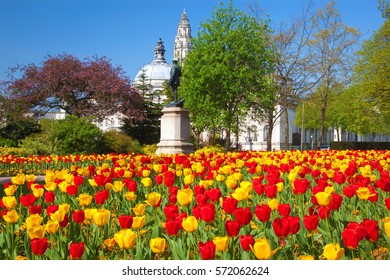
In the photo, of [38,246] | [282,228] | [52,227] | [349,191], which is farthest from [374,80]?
[38,246]

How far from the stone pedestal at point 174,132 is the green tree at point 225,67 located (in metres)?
8.72

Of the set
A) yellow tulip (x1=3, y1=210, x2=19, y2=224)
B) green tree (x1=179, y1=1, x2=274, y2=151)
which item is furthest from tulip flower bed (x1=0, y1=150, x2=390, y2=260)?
green tree (x1=179, y1=1, x2=274, y2=151)

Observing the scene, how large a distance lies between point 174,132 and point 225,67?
381 inches

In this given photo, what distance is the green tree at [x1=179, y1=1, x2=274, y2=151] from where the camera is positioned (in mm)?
29344

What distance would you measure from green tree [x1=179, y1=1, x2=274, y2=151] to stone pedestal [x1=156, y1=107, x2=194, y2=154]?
8723 millimetres

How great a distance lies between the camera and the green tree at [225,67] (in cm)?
2934

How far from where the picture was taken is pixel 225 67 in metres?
29.1

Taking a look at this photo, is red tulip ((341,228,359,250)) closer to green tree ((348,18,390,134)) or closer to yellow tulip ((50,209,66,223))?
yellow tulip ((50,209,66,223))

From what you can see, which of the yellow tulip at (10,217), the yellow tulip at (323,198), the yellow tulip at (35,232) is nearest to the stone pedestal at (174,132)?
the yellow tulip at (323,198)

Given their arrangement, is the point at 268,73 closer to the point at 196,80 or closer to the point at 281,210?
the point at 196,80

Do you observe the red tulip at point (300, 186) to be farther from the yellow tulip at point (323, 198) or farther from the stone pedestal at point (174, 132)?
the stone pedestal at point (174, 132)

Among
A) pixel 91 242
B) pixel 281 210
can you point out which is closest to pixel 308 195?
pixel 281 210

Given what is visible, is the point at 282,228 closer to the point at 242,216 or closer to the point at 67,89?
Answer: the point at 242,216
